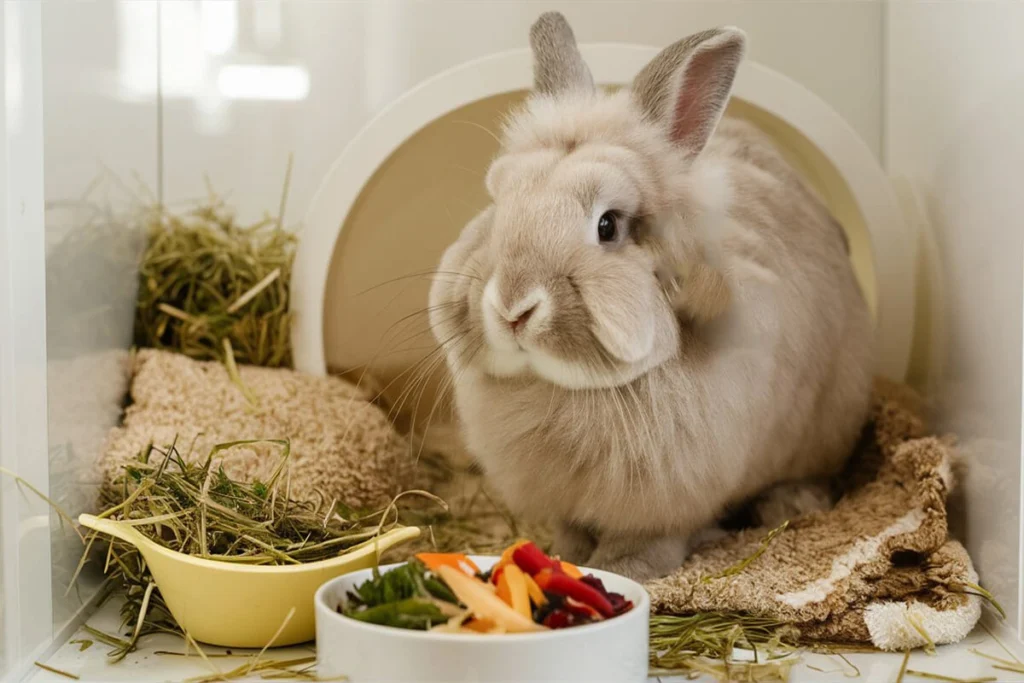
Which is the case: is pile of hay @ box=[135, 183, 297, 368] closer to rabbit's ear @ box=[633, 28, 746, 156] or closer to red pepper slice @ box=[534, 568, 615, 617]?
rabbit's ear @ box=[633, 28, 746, 156]

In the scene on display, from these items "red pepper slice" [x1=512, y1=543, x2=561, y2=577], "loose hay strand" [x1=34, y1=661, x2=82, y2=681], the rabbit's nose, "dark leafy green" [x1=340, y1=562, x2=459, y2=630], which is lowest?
"loose hay strand" [x1=34, y1=661, x2=82, y2=681]

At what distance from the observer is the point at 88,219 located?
1.45 metres

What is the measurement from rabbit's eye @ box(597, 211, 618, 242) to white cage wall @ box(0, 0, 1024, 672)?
337 mm

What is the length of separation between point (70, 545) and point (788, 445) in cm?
97

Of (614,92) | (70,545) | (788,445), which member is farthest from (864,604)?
(70,545)

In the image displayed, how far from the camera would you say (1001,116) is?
129 cm

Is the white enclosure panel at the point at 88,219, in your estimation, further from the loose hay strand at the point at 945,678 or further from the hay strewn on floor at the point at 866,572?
the loose hay strand at the point at 945,678

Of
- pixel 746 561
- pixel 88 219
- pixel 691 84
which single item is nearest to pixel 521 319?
pixel 691 84

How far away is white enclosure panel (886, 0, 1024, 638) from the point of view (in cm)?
124

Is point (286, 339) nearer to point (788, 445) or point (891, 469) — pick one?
point (788, 445)

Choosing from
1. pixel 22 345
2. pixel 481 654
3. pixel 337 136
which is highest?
pixel 337 136

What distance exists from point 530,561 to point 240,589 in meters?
0.33

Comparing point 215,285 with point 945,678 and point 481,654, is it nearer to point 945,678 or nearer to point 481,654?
point 481,654

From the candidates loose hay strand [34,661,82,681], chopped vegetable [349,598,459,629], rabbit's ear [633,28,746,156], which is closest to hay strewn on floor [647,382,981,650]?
chopped vegetable [349,598,459,629]
